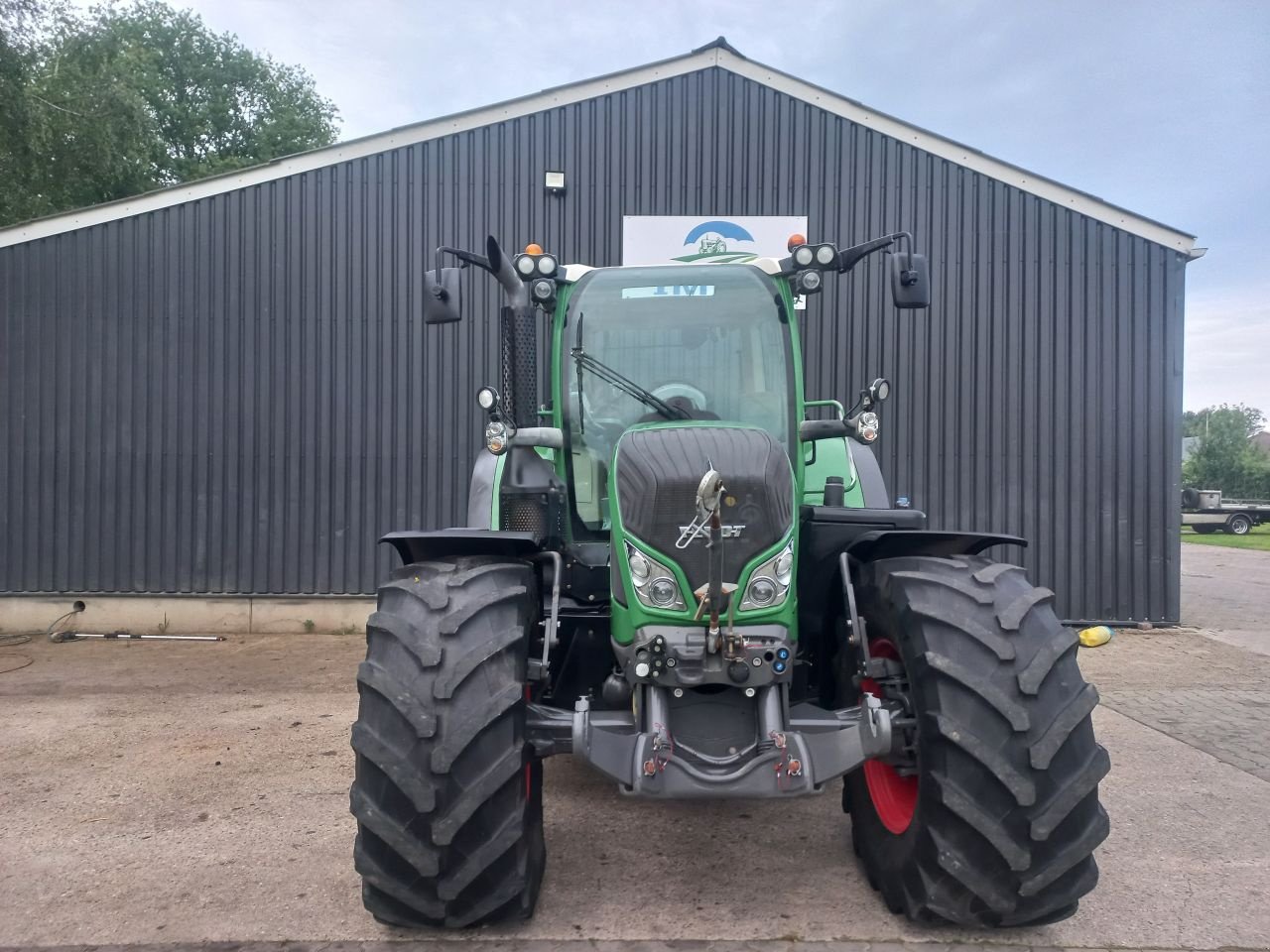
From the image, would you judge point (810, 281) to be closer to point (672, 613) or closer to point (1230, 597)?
point (672, 613)

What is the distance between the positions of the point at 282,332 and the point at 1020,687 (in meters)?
7.94

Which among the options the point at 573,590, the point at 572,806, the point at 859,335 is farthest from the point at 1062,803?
the point at 859,335

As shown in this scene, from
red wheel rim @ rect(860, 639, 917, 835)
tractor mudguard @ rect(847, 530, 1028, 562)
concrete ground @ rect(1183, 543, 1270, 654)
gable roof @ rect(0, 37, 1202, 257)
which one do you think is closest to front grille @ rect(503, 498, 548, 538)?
tractor mudguard @ rect(847, 530, 1028, 562)

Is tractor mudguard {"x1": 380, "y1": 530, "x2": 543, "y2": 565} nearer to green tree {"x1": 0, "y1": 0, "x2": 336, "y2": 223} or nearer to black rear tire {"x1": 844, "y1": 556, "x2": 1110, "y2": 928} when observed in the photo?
black rear tire {"x1": 844, "y1": 556, "x2": 1110, "y2": 928}

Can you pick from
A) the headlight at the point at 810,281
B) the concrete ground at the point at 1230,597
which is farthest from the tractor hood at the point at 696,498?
the concrete ground at the point at 1230,597

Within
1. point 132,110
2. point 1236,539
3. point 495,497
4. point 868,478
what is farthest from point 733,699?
point 1236,539

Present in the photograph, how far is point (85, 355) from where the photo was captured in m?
8.71

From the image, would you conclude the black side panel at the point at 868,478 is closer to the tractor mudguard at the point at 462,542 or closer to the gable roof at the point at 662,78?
the tractor mudguard at the point at 462,542

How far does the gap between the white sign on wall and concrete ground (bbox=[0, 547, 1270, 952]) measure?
204 inches

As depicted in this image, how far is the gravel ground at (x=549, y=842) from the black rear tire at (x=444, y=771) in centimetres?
31

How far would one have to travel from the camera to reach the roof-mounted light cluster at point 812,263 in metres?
3.85

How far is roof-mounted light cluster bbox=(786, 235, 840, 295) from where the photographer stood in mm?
3854

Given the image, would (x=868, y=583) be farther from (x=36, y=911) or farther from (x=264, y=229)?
(x=264, y=229)

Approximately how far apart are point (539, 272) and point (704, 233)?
5.21 m
